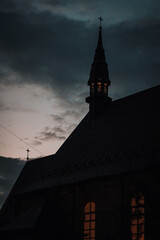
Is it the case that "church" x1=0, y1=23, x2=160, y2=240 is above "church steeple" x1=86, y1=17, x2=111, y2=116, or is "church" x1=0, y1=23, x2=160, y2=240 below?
below

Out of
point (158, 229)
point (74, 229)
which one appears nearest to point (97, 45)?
point (74, 229)

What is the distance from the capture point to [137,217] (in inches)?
1139

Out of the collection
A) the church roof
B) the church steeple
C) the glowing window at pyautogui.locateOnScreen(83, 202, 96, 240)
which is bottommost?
the glowing window at pyautogui.locateOnScreen(83, 202, 96, 240)

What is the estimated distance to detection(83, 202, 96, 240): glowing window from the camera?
3200 centimetres

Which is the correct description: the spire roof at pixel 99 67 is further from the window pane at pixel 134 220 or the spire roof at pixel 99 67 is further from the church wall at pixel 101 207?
the window pane at pixel 134 220

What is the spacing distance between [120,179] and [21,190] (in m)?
14.5

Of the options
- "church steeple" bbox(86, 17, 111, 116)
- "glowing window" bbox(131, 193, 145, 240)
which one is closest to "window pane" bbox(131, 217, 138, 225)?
"glowing window" bbox(131, 193, 145, 240)

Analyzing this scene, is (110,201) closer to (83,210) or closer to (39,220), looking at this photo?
(83,210)

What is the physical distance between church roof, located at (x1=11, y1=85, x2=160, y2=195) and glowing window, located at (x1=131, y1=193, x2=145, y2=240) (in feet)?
6.85

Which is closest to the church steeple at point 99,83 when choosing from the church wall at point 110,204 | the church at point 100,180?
the church at point 100,180

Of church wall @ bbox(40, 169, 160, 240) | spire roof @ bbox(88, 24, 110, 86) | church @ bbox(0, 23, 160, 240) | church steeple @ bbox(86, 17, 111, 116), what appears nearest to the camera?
church wall @ bbox(40, 169, 160, 240)

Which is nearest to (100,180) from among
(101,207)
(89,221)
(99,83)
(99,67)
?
(101,207)

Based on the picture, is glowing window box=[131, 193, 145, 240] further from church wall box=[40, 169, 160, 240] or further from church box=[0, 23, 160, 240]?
church wall box=[40, 169, 160, 240]

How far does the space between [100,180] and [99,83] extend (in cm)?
1249
